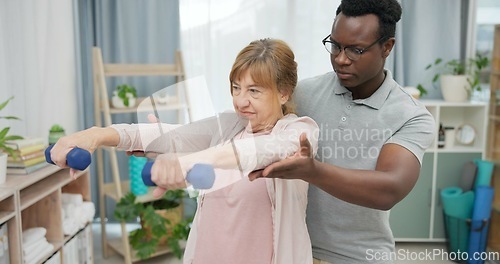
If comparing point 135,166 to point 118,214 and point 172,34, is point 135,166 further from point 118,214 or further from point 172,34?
point 172,34

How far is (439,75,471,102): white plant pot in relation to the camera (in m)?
3.30

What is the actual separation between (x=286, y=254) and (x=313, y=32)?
2650 millimetres

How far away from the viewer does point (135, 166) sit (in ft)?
10.1

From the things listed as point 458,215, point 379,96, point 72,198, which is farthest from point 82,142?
point 458,215

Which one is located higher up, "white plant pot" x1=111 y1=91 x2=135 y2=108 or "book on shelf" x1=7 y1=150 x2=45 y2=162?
"white plant pot" x1=111 y1=91 x2=135 y2=108

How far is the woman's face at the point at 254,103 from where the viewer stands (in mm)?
1031

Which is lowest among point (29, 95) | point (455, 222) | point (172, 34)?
point (455, 222)

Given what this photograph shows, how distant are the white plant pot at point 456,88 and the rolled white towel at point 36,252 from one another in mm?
2781

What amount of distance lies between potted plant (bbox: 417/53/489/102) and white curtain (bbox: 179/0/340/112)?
85 cm

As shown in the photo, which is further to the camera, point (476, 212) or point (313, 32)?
point (313, 32)

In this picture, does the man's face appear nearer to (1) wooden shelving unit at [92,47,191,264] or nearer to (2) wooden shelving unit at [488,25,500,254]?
(1) wooden shelving unit at [92,47,191,264]

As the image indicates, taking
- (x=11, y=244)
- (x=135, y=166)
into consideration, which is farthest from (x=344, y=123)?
(x=135, y=166)

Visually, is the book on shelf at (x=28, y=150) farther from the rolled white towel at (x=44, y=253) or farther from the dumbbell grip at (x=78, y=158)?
the dumbbell grip at (x=78, y=158)

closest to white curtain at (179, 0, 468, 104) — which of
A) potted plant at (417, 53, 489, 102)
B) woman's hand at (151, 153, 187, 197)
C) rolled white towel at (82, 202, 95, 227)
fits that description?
potted plant at (417, 53, 489, 102)
